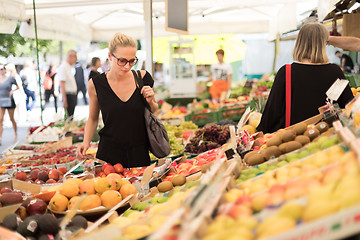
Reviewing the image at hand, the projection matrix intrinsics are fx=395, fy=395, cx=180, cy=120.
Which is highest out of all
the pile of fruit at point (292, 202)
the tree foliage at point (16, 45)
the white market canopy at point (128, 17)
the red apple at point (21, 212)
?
the white market canopy at point (128, 17)

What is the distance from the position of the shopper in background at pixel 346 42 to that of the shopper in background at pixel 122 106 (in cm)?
165

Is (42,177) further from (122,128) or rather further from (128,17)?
(128,17)

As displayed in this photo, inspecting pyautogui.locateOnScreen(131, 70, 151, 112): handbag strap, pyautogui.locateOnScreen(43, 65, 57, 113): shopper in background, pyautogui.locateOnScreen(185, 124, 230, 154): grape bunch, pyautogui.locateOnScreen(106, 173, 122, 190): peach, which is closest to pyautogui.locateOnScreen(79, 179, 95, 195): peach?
pyautogui.locateOnScreen(106, 173, 122, 190): peach

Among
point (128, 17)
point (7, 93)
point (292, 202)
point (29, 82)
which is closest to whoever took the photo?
point (292, 202)

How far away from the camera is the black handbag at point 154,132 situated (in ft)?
10.4

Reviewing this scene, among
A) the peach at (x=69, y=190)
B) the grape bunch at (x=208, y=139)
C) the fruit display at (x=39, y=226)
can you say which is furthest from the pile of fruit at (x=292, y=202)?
the grape bunch at (x=208, y=139)

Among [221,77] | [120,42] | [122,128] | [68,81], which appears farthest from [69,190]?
[221,77]

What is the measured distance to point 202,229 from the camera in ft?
3.78

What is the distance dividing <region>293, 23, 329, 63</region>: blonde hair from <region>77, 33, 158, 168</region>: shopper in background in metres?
1.23

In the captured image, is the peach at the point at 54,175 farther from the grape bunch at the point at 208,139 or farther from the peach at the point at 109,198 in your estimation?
the grape bunch at the point at 208,139

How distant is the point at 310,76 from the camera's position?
3.00 m

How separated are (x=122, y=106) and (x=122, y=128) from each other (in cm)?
18

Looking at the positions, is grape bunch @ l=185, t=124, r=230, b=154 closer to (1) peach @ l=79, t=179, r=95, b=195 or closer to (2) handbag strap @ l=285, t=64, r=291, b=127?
(2) handbag strap @ l=285, t=64, r=291, b=127

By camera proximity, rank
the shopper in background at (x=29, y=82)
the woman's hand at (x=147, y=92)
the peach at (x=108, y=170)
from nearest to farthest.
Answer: the peach at (x=108, y=170) < the woman's hand at (x=147, y=92) < the shopper in background at (x=29, y=82)
